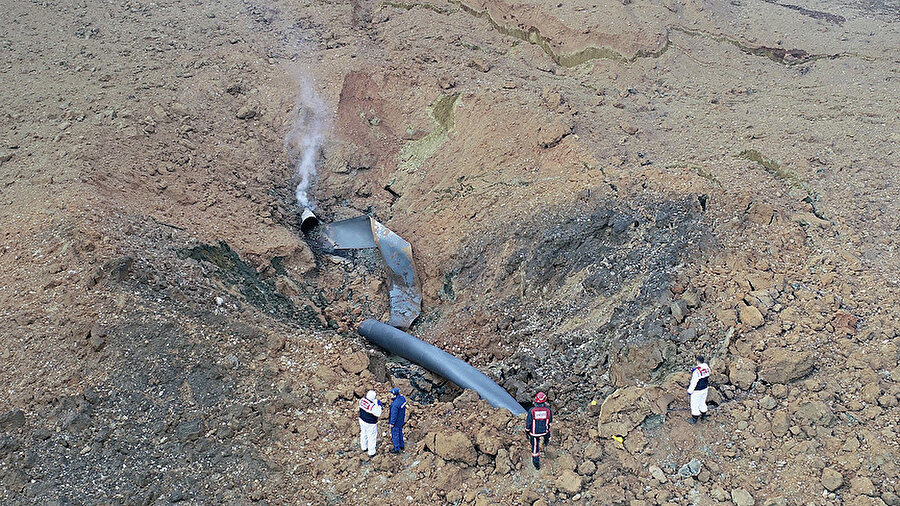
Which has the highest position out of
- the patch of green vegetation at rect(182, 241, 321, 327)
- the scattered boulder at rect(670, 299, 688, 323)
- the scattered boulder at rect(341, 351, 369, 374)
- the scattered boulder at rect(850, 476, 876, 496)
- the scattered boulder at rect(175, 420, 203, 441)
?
the scattered boulder at rect(850, 476, 876, 496)

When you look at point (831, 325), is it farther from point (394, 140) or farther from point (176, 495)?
point (394, 140)

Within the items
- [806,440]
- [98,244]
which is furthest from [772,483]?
[98,244]

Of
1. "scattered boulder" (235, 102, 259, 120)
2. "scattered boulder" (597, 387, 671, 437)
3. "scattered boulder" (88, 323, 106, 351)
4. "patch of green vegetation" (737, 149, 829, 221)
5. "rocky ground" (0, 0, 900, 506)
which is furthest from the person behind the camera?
"scattered boulder" (235, 102, 259, 120)

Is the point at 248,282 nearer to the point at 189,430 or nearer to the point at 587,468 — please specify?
the point at 189,430

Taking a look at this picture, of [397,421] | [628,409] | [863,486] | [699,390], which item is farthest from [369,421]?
[863,486]

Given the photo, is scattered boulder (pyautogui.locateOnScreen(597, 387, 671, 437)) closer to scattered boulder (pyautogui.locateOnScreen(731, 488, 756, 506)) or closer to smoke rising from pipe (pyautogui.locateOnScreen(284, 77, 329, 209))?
scattered boulder (pyautogui.locateOnScreen(731, 488, 756, 506))

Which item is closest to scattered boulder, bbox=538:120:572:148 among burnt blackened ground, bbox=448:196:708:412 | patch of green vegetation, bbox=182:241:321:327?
burnt blackened ground, bbox=448:196:708:412

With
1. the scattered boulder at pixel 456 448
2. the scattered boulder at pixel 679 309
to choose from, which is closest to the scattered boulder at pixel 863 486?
the scattered boulder at pixel 679 309

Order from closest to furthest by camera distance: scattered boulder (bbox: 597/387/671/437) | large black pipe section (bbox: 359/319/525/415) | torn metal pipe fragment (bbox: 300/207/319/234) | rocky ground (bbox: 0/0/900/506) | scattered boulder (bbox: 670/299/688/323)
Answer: rocky ground (bbox: 0/0/900/506), scattered boulder (bbox: 597/387/671/437), large black pipe section (bbox: 359/319/525/415), scattered boulder (bbox: 670/299/688/323), torn metal pipe fragment (bbox: 300/207/319/234)
